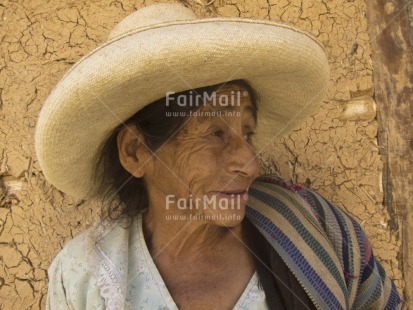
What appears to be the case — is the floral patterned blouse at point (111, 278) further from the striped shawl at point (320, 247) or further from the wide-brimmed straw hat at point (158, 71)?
the wide-brimmed straw hat at point (158, 71)

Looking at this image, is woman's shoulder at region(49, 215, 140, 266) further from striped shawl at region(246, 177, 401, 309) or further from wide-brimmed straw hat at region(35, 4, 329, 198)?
striped shawl at region(246, 177, 401, 309)

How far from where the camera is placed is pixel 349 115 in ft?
8.32

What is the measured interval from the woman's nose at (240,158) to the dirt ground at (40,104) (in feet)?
2.15

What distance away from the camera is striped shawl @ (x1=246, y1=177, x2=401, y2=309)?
1.94 m

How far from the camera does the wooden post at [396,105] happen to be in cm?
244

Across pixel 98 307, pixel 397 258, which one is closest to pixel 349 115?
pixel 397 258

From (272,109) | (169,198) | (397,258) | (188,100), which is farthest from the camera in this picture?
(397,258)

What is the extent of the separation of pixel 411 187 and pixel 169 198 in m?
1.01

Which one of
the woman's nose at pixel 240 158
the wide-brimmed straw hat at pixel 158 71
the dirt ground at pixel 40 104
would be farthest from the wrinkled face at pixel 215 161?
the dirt ground at pixel 40 104

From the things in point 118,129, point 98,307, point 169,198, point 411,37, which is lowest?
point 98,307

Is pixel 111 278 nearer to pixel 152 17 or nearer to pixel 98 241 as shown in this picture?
pixel 98 241

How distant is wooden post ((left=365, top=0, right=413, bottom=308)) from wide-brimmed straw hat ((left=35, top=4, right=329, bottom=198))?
1.57 feet

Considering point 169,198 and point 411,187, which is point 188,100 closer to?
point 169,198

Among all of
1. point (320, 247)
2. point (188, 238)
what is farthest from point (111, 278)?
point (320, 247)
